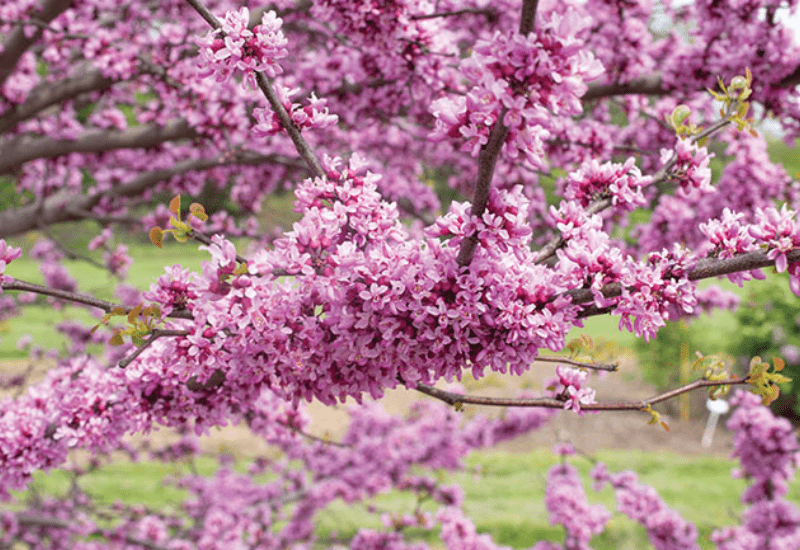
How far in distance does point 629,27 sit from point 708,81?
62 cm

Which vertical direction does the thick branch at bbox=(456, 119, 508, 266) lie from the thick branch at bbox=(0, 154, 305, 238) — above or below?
below

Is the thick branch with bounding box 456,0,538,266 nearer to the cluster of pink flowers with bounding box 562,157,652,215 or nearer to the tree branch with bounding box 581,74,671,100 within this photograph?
the cluster of pink flowers with bounding box 562,157,652,215

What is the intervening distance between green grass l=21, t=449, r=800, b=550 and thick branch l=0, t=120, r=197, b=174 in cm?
487

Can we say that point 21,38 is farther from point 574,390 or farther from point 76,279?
point 76,279

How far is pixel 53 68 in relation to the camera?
17.3ft

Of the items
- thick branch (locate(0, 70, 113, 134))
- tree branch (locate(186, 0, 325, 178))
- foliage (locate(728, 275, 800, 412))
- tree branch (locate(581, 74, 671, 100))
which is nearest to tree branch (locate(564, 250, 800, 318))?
tree branch (locate(186, 0, 325, 178))

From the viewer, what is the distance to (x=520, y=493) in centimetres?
966

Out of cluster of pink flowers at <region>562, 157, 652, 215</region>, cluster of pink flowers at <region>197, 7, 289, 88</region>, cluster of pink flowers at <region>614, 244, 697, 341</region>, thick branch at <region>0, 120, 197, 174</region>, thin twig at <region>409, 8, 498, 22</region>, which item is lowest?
cluster of pink flowers at <region>614, 244, 697, 341</region>

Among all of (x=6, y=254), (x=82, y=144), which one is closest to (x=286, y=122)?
(x=6, y=254)

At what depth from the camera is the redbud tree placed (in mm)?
1464

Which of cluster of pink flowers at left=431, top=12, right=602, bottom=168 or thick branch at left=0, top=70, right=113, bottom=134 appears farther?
thick branch at left=0, top=70, right=113, bottom=134

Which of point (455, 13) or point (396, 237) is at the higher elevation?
point (455, 13)

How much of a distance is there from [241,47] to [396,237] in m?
0.66

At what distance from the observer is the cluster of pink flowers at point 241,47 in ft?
5.04
